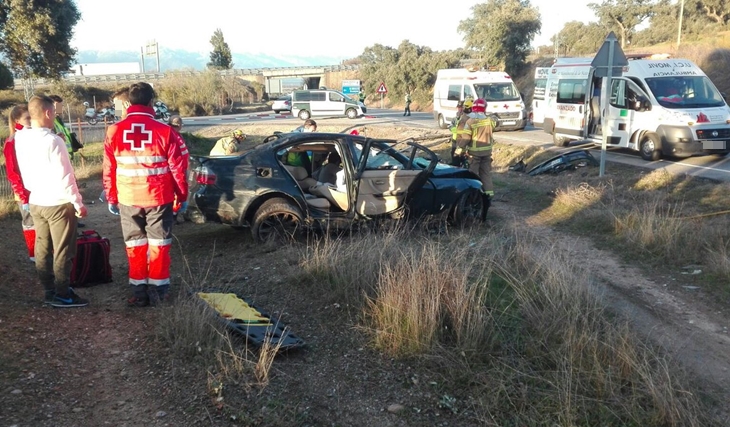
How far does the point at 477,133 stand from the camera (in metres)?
9.91

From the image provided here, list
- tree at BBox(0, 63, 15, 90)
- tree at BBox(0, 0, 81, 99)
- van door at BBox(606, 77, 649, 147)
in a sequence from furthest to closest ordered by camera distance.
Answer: tree at BBox(0, 63, 15, 90), tree at BBox(0, 0, 81, 99), van door at BBox(606, 77, 649, 147)

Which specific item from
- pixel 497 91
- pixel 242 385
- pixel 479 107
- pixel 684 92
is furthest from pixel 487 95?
pixel 242 385

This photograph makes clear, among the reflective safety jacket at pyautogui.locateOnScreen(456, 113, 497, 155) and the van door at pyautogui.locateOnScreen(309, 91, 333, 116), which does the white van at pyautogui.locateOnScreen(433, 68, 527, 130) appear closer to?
the van door at pyautogui.locateOnScreen(309, 91, 333, 116)

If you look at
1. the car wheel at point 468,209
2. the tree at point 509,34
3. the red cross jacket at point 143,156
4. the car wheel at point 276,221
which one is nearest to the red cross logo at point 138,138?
the red cross jacket at point 143,156

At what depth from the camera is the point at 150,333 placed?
4305 mm

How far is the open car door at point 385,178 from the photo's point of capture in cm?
724

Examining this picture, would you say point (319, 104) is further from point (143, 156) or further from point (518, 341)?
point (518, 341)

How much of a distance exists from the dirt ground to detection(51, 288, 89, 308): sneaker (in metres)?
0.09

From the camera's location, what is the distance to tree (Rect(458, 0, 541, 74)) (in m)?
45.7

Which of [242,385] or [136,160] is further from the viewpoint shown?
[136,160]

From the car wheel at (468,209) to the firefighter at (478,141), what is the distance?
4.88ft

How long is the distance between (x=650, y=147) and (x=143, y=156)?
1239 cm

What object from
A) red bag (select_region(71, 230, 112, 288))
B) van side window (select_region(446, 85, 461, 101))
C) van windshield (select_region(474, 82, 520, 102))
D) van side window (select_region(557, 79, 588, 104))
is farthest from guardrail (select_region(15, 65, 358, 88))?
red bag (select_region(71, 230, 112, 288))

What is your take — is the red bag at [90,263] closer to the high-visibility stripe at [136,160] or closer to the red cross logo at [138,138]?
the high-visibility stripe at [136,160]
